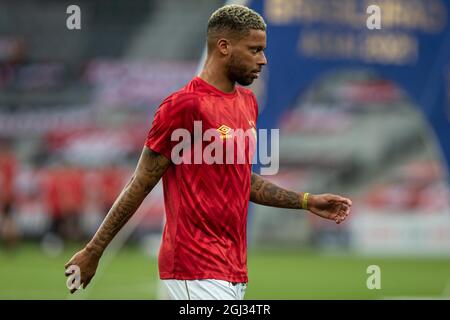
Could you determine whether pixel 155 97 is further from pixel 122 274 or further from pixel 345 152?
pixel 122 274

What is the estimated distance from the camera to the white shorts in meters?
5.30

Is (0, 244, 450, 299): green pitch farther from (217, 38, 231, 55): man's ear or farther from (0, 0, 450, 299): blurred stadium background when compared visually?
(217, 38, 231, 55): man's ear

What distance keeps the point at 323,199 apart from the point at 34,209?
1945 cm

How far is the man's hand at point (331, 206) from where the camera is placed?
18.5 feet

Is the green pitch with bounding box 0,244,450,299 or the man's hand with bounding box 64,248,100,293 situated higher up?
the man's hand with bounding box 64,248,100,293

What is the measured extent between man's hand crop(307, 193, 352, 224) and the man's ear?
3.16 feet

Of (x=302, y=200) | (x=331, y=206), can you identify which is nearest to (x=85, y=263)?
(x=302, y=200)

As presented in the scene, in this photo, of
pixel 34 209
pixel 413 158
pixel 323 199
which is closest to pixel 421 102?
pixel 323 199

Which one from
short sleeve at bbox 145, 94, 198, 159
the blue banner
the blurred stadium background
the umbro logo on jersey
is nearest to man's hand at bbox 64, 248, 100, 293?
short sleeve at bbox 145, 94, 198, 159

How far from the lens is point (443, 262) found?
67.1ft

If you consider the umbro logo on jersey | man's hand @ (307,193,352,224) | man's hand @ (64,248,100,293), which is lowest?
man's hand @ (64,248,100,293)

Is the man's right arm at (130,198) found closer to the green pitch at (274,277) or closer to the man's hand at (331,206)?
the man's hand at (331,206)

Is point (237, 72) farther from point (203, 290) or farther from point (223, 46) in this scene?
point (203, 290)

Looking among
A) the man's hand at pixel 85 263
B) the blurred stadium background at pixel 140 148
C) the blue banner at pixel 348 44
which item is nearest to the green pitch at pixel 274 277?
the blurred stadium background at pixel 140 148
